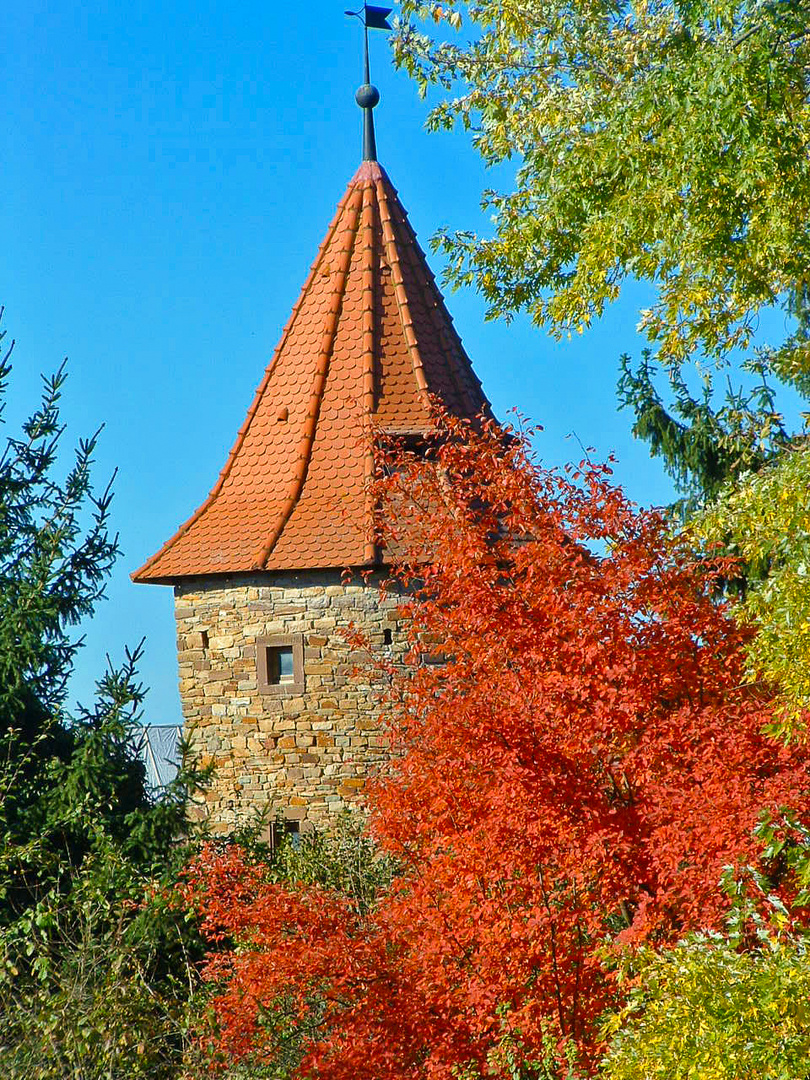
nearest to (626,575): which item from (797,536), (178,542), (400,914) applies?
(797,536)

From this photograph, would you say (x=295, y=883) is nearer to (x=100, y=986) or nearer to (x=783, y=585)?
(x=100, y=986)

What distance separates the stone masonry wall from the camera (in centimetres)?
1470

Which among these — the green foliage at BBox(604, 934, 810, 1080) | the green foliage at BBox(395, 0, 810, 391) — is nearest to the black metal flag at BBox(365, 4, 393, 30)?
the green foliage at BBox(395, 0, 810, 391)

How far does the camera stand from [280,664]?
1520 cm

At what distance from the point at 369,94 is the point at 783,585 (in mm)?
13152

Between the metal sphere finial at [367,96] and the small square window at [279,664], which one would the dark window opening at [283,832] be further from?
the metal sphere finial at [367,96]

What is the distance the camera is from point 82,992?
27.8 feet

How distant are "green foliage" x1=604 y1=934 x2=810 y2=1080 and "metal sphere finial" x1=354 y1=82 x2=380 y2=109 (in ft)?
47.6

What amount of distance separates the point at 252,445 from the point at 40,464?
17.8ft

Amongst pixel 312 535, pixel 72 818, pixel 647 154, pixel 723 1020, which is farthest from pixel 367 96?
pixel 723 1020

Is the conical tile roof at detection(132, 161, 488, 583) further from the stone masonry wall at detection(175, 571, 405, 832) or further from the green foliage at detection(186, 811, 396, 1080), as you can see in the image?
the green foliage at detection(186, 811, 396, 1080)

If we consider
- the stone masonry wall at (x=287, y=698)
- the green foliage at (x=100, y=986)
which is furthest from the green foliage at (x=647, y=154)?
the green foliage at (x=100, y=986)

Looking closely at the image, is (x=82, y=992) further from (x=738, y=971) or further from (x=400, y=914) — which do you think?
(x=738, y=971)

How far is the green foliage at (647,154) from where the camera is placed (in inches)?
353
